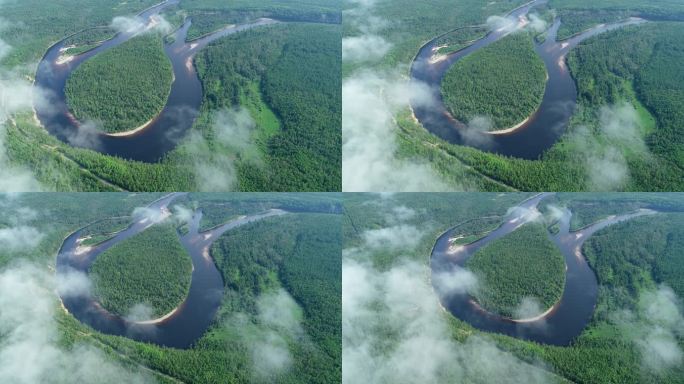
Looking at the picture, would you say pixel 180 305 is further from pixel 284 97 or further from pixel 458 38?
A: pixel 458 38

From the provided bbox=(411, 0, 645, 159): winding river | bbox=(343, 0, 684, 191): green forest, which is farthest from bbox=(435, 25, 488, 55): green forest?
bbox=(343, 0, 684, 191): green forest

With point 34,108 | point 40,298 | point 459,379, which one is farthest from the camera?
point 34,108

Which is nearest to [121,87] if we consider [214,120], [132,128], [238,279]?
[132,128]

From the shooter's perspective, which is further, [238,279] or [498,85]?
[498,85]

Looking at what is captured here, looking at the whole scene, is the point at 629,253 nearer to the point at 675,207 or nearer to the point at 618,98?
the point at 675,207

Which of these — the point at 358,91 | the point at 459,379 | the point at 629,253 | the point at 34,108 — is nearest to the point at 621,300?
the point at 629,253

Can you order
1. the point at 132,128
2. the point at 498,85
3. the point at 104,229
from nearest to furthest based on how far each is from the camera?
the point at 104,229 < the point at 132,128 < the point at 498,85
